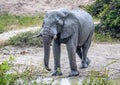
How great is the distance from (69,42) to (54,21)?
57 centimetres

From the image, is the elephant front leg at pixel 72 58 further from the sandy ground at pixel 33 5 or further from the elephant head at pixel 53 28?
the sandy ground at pixel 33 5

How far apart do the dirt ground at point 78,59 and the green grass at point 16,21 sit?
10.8 ft

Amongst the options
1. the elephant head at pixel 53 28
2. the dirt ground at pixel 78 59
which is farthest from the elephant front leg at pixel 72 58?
the elephant head at pixel 53 28

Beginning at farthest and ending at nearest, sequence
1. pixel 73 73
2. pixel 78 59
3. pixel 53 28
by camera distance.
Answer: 1. pixel 78 59
2. pixel 73 73
3. pixel 53 28

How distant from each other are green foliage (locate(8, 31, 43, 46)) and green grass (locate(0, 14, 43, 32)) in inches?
86.9

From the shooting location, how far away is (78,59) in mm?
11641

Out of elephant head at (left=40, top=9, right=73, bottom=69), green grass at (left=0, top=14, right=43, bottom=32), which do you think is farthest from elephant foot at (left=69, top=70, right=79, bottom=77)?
green grass at (left=0, top=14, right=43, bottom=32)

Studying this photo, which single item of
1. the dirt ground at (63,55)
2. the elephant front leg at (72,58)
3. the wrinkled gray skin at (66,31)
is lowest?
the dirt ground at (63,55)

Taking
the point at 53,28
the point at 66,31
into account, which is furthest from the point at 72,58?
the point at 53,28

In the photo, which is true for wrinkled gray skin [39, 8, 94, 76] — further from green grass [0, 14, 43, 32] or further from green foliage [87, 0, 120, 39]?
green grass [0, 14, 43, 32]

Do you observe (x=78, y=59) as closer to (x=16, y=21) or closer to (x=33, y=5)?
(x=16, y=21)

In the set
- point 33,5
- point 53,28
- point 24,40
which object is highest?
point 53,28

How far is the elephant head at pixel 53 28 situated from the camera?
8.83 metres

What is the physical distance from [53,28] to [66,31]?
0.39m
